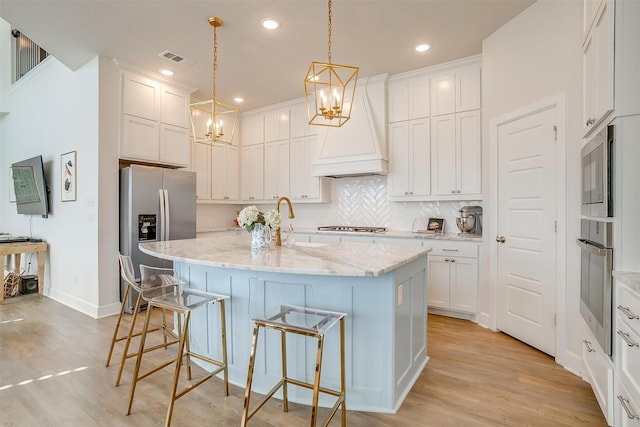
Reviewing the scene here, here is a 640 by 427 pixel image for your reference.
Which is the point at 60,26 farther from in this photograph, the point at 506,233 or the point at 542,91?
the point at 506,233

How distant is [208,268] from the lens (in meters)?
2.40

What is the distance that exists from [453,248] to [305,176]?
8.36ft

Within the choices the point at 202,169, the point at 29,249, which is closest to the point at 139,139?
the point at 202,169

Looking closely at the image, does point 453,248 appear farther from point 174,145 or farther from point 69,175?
point 69,175

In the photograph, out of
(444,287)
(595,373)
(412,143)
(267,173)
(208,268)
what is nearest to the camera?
(595,373)

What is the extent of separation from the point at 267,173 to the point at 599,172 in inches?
182

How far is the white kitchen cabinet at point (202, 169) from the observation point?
207 inches

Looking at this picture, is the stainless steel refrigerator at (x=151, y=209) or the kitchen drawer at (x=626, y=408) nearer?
the kitchen drawer at (x=626, y=408)

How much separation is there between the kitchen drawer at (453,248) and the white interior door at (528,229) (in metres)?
0.35

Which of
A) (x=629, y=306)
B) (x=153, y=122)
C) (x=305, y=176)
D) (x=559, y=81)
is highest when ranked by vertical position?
(x=153, y=122)

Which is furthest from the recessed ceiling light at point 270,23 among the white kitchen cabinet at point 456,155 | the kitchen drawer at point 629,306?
the kitchen drawer at point 629,306

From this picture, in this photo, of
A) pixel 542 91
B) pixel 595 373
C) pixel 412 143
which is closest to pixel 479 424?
pixel 595 373

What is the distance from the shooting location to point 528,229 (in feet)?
9.53

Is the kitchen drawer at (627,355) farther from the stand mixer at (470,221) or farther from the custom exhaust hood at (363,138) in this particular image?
the custom exhaust hood at (363,138)
